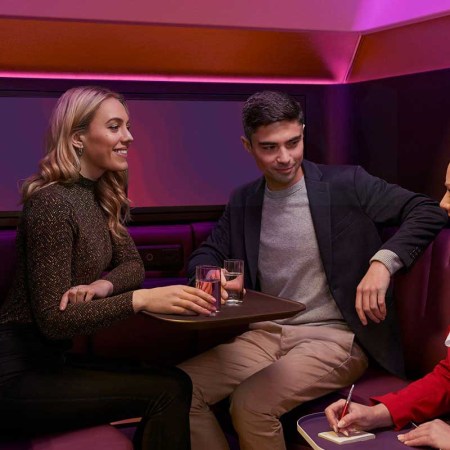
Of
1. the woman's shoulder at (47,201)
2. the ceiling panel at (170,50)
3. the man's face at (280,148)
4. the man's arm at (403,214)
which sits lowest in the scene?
the man's arm at (403,214)

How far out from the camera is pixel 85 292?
258 centimetres

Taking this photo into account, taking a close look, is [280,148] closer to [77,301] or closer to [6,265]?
[77,301]

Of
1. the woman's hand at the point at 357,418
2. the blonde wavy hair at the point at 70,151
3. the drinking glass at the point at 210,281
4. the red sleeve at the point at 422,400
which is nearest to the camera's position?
the woman's hand at the point at 357,418

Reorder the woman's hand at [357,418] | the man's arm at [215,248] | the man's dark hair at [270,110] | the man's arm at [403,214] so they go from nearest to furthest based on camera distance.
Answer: the woman's hand at [357,418] < the man's arm at [403,214] < the man's dark hair at [270,110] < the man's arm at [215,248]

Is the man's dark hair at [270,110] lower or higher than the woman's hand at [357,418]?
higher

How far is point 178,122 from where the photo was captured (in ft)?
11.9

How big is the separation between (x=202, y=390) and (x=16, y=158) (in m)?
1.32

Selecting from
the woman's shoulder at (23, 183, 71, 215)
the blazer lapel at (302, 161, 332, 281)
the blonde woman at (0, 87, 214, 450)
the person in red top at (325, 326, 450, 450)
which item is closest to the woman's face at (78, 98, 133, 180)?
the blonde woman at (0, 87, 214, 450)

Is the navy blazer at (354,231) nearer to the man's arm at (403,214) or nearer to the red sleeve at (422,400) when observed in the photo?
the man's arm at (403,214)

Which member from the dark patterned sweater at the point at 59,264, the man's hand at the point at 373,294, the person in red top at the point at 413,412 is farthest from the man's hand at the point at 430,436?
the dark patterned sweater at the point at 59,264

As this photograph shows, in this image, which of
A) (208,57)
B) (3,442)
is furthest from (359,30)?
(3,442)

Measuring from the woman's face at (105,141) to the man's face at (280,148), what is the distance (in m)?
0.56

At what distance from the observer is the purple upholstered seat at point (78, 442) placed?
Answer: 2.46 m

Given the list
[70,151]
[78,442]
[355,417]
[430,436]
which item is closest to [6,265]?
[70,151]
